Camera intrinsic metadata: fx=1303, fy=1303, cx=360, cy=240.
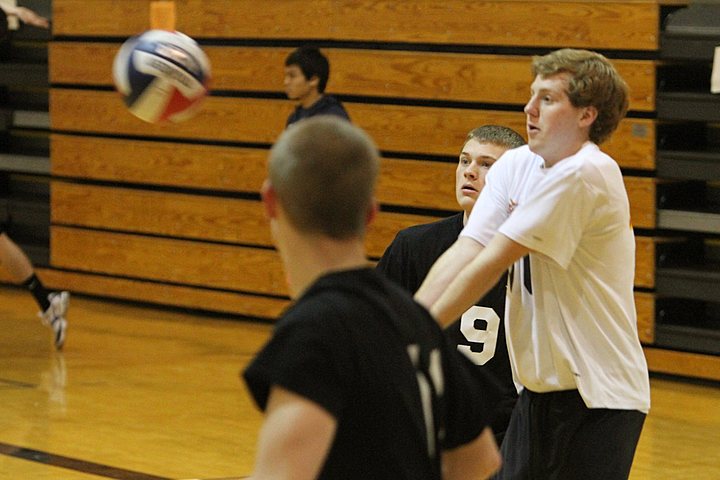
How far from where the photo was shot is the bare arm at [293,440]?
1576 mm

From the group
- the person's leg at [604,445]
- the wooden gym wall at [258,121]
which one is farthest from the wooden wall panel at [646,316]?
the person's leg at [604,445]

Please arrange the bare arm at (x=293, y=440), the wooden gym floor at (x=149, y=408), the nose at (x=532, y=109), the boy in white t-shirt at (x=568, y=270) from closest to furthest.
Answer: the bare arm at (x=293, y=440) < the boy in white t-shirt at (x=568, y=270) < the nose at (x=532, y=109) < the wooden gym floor at (x=149, y=408)

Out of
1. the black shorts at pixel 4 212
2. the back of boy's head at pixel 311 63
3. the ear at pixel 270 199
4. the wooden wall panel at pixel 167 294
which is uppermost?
the back of boy's head at pixel 311 63

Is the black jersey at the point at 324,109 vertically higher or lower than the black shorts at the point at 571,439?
higher

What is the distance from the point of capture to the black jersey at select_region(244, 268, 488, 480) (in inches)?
63.9

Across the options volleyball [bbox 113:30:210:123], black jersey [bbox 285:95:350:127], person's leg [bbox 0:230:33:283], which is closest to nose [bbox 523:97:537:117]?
volleyball [bbox 113:30:210:123]

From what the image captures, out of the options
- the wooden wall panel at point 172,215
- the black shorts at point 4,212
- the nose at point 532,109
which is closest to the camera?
the nose at point 532,109

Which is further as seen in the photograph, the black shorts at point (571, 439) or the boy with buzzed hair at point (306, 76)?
the boy with buzzed hair at point (306, 76)

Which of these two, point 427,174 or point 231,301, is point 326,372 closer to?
point 427,174

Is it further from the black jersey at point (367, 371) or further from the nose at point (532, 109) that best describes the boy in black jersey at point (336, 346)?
the nose at point (532, 109)

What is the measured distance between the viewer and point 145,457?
540 cm

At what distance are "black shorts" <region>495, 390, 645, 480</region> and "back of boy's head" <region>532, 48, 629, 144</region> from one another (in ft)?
2.17

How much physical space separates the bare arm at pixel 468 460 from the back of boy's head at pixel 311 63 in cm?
626

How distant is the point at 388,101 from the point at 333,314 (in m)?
6.76
